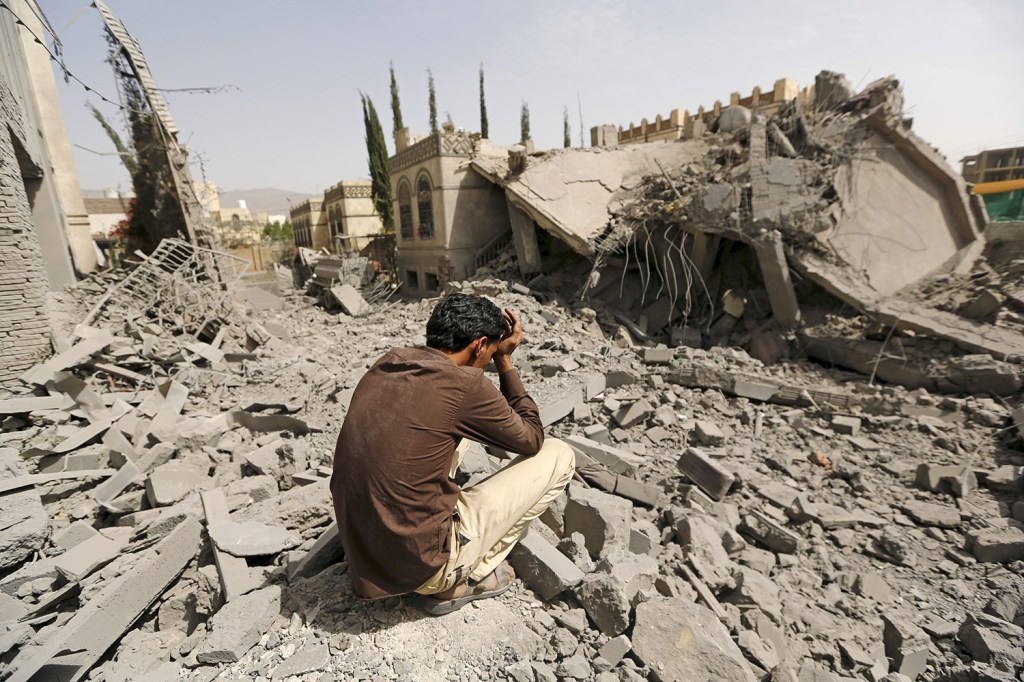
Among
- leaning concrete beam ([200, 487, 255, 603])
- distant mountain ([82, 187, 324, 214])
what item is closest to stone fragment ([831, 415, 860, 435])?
leaning concrete beam ([200, 487, 255, 603])

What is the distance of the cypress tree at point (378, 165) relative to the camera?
2353cm

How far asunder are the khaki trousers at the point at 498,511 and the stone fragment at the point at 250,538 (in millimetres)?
1071

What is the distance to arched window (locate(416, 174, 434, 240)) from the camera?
1293 cm

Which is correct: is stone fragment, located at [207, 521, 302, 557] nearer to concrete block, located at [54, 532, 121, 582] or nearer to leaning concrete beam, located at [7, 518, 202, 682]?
leaning concrete beam, located at [7, 518, 202, 682]

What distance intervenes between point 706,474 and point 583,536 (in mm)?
1504

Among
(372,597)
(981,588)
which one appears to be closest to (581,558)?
(372,597)

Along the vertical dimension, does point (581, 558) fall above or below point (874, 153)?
below

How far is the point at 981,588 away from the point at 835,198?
5.84 metres

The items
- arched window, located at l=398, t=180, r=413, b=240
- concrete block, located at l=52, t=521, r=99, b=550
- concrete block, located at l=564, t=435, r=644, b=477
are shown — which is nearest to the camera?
concrete block, located at l=52, t=521, r=99, b=550

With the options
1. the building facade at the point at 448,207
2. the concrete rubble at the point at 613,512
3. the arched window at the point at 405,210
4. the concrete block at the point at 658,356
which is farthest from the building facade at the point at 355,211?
the concrete block at the point at 658,356

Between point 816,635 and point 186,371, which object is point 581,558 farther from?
point 186,371

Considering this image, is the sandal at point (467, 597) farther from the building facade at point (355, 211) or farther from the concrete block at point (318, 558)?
the building facade at point (355, 211)

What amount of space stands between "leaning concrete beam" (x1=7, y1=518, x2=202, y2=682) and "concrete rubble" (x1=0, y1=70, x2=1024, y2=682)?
0.01m

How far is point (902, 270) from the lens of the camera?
22.9ft
